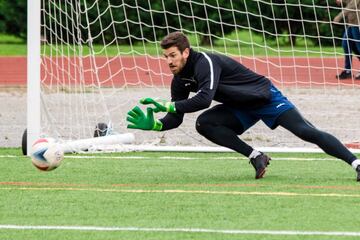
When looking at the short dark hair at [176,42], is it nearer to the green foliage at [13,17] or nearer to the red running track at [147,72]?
the red running track at [147,72]

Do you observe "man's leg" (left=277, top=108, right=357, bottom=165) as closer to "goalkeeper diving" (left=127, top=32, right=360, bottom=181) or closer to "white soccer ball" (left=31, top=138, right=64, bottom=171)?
"goalkeeper diving" (left=127, top=32, right=360, bottom=181)

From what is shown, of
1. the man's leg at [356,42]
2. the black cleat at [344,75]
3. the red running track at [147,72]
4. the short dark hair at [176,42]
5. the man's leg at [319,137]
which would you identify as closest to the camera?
the short dark hair at [176,42]

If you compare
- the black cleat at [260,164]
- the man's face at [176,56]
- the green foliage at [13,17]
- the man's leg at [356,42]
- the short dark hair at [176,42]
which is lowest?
the green foliage at [13,17]

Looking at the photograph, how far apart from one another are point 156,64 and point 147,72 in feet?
4.72

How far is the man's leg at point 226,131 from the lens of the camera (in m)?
9.99

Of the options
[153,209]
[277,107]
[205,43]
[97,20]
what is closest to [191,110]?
[277,107]

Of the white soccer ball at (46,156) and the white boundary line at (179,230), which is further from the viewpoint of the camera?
the white soccer ball at (46,156)

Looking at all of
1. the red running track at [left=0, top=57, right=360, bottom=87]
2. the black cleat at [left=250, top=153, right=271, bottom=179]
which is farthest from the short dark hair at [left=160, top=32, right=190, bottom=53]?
the red running track at [left=0, top=57, right=360, bottom=87]

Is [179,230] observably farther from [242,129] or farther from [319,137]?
[242,129]

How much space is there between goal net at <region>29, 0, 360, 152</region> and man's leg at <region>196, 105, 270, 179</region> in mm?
2970

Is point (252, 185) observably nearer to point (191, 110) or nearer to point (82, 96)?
point (191, 110)

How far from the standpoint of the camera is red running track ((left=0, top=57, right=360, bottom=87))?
15242 millimetres

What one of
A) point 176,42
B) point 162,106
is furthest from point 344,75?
point 162,106

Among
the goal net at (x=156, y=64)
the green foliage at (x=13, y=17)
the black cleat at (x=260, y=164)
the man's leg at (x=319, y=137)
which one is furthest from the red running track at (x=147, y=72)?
the green foliage at (x=13, y=17)
